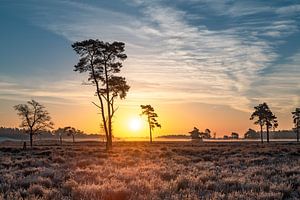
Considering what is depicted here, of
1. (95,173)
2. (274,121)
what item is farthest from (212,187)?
(274,121)

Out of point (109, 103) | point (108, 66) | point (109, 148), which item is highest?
point (108, 66)

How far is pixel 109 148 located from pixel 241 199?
35898mm

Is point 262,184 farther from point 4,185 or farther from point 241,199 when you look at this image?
point 4,185


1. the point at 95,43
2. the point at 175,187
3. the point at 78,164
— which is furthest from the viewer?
the point at 95,43

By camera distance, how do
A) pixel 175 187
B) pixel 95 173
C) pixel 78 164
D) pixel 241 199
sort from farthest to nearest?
pixel 78 164, pixel 95 173, pixel 175 187, pixel 241 199

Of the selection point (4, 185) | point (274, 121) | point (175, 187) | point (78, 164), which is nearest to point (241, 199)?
point (175, 187)

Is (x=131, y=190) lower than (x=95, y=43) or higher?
lower

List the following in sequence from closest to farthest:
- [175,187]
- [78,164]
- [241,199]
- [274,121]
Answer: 1. [241,199]
2. [175,187]
3. [78,164]
4. [274,121]

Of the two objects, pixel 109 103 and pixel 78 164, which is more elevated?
pixel 109 103

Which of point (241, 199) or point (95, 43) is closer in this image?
point (241, 199)

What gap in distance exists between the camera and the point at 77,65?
1751 inches

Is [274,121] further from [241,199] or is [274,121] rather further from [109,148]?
[241,199]

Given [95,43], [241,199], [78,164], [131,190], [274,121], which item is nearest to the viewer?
[241,199]

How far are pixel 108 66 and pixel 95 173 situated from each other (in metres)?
29.0
